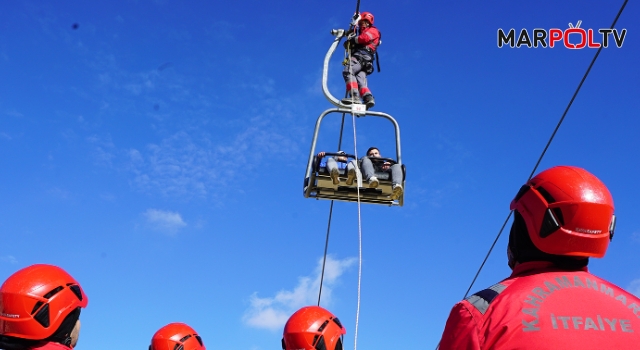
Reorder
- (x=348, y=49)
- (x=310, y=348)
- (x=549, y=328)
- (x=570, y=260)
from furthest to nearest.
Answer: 1. (x=348, y=49)
2. (x=310, y=348)
3. (x=570, y=260)
4. (x=549, y=328)

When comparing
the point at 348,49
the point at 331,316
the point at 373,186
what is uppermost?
the point at 348,49

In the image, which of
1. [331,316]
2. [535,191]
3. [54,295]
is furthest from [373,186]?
[535,191]

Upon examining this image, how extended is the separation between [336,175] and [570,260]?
5554 mm

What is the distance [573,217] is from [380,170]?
5908 mm

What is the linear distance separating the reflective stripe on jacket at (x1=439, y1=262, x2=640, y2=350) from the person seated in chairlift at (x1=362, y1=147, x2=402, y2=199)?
18.6 feet

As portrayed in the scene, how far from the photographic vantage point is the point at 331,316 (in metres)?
5.84

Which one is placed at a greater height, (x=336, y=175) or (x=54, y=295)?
(x=336, y=175)

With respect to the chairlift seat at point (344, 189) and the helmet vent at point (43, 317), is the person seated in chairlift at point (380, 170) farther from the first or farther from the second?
the helmet vent at point (43, 317)

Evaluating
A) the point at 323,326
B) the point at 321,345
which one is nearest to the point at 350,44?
the point at 323,326

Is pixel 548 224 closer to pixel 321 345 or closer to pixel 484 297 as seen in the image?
pixel 484 297

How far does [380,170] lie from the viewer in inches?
309

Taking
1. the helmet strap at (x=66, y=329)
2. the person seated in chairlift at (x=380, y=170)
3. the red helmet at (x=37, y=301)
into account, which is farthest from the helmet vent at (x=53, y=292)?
the person seated in chairlift at (x=380, y=170)

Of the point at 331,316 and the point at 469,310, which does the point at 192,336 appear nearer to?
the point at 331,316

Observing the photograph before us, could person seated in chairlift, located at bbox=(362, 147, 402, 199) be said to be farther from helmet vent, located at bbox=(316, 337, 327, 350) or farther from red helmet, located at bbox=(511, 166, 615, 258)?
red helmet, located at bbox=(511, 166, 615, 258)
